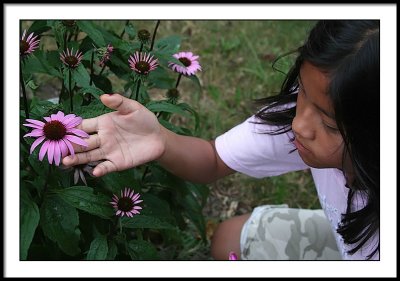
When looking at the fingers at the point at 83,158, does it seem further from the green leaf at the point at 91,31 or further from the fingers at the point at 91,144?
the green leaf at the point at 91,31

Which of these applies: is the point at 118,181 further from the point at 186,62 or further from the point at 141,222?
the point at 186,62

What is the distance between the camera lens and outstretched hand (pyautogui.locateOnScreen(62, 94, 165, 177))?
2.91ft

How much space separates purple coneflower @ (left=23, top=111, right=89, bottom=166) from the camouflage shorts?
64cm

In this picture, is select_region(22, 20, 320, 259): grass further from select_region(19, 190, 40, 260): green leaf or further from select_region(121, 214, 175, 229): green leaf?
select_region(19, 190, 40, 260): green leaf

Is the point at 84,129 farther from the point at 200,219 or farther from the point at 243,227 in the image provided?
the point at 243,227

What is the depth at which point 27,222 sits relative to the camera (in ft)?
2.70

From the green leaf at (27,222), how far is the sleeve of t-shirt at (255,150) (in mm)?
459

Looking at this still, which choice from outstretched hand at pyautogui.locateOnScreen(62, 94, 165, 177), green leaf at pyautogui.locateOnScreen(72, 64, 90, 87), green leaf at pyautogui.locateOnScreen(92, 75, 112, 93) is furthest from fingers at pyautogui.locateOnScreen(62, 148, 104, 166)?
green leaf at pyautogui.locateOnScreen(92, 75, 112, 93)

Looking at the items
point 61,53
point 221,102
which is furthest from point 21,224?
point 221,102

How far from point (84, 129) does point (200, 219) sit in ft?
1.53

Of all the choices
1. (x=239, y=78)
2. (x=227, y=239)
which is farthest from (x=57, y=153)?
(x=239, y=78)

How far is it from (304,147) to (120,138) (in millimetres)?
288

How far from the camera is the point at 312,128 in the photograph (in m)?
0.88

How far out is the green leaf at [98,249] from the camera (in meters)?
0.92
